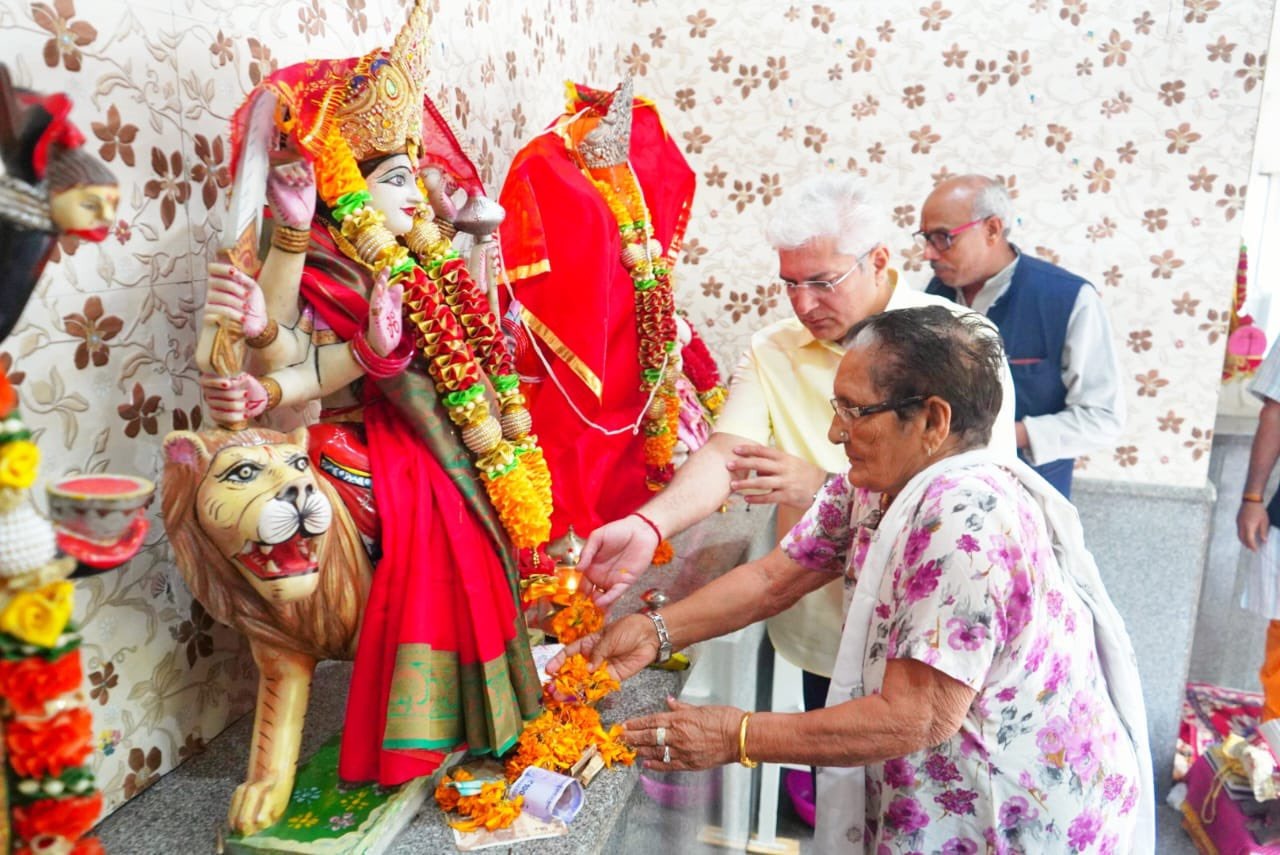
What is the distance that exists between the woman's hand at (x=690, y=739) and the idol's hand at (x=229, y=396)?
63 centimetres

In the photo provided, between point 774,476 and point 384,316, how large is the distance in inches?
36.8

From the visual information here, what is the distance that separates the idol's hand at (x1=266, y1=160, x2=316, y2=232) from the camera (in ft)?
2.85

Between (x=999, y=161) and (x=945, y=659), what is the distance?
81.1 inches

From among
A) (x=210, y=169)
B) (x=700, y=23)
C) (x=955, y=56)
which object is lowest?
(x=210, y=169)

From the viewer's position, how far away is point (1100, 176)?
2.64 m

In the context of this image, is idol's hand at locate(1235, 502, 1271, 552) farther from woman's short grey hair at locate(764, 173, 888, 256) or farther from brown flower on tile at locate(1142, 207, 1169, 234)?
woman's short grey hair at locate(764, 173, 888, 256)

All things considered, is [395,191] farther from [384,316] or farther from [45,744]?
[45,744]

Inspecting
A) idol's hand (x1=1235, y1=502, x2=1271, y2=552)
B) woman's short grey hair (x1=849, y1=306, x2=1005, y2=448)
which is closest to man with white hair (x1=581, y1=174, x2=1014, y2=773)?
woman's short grey hair (x1=849, y1=306, x2=1005, y2=448)

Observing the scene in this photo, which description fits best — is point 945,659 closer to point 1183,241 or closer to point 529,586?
point 529,586

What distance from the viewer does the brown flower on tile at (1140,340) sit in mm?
2723

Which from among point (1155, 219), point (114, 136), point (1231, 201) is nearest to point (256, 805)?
point (114, 136)

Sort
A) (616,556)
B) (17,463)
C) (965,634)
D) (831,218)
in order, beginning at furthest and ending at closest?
(831,218)
(616,556)
(965,634)
(17,463)

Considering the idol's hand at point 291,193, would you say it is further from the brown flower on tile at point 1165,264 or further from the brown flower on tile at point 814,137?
the brown flower on tile at point 1165,264

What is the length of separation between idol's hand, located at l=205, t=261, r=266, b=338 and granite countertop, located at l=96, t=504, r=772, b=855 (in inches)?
20.9
